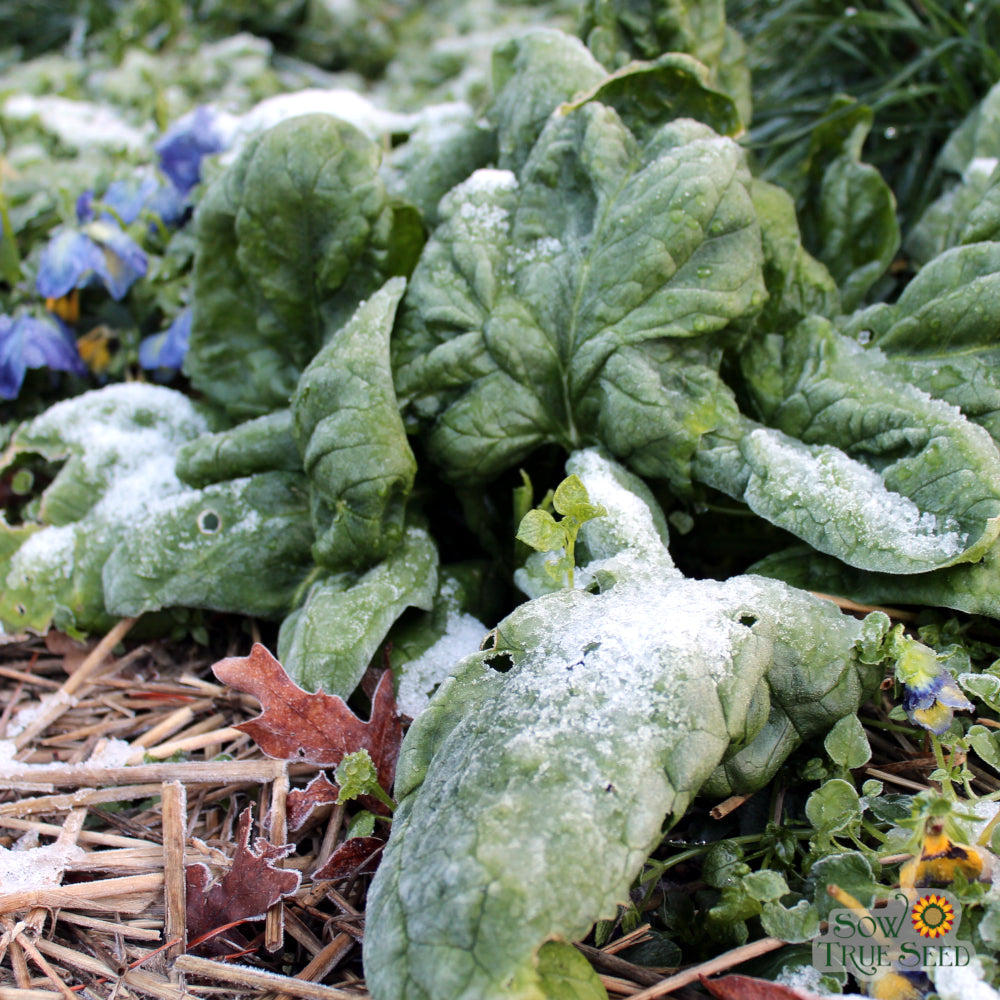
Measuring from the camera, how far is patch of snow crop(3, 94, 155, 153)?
10.7 ft

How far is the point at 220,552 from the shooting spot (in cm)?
180

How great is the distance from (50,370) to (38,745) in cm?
125

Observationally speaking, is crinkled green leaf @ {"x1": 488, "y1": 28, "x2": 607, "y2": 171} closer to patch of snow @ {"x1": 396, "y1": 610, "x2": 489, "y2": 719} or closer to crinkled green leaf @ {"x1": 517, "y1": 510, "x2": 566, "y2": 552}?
crinkled green leaf @ {"x1": 517, "y1": 510, "x2": 566, "y2": 552}

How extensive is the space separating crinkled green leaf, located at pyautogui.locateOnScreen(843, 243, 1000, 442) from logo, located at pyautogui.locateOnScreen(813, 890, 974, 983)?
89 centimetres

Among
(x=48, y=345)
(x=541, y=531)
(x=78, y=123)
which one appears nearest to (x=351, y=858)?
(x=541, y=531)

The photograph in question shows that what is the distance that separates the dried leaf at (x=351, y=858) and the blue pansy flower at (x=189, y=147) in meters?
2.15

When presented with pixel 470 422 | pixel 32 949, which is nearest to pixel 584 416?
pixel 470 422

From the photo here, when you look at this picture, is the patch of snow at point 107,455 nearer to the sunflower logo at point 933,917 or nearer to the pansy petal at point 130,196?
the pansy petal at point 130,196

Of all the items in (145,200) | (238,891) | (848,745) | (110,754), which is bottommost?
(110,754)

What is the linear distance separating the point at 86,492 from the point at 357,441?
859 mm

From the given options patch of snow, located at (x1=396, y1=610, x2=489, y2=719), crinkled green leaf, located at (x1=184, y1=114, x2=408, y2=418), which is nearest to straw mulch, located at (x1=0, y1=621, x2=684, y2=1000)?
patch of snow, located at (x1=396, y1=610, x2=489, y2=719)

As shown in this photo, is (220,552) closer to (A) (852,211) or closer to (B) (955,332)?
(B) (955,332)

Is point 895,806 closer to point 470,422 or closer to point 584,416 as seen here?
point 584,416

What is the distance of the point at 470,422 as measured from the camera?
167 cm
